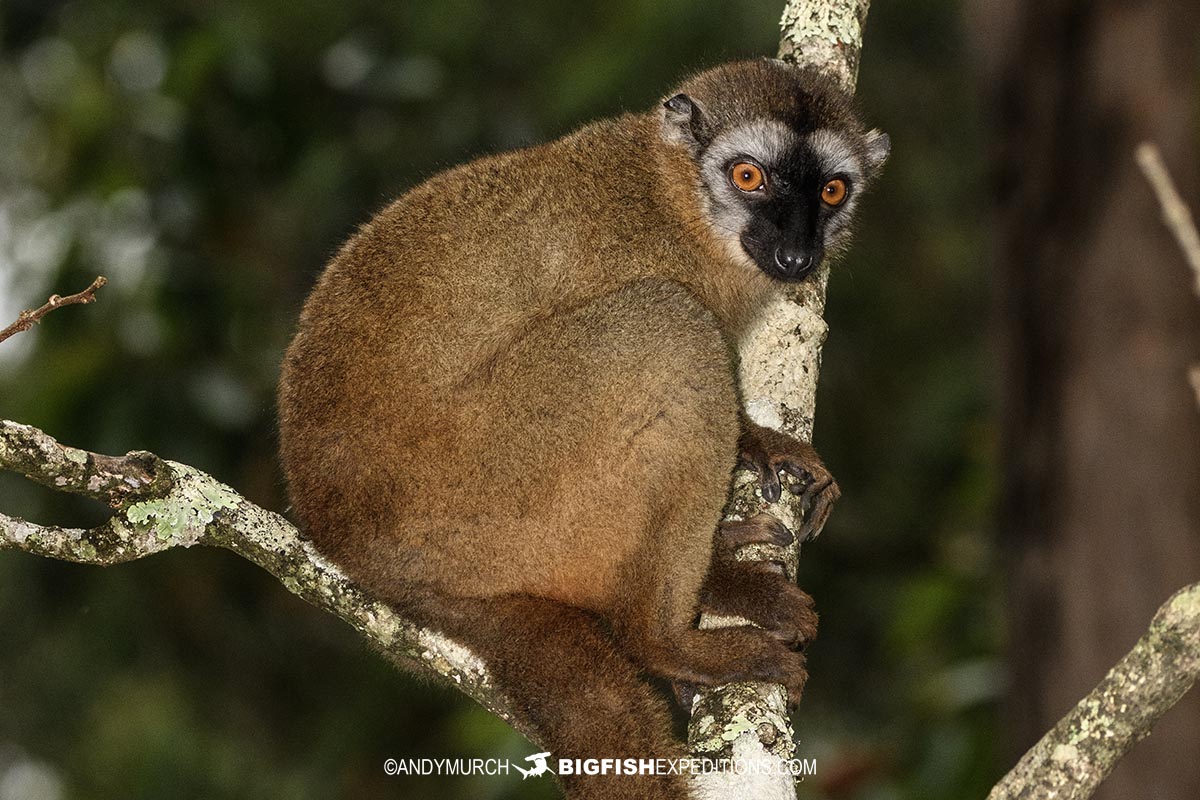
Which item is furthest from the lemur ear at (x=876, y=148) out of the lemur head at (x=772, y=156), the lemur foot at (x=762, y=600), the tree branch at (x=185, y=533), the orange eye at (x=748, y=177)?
the tree branch at (x=185, y=533)

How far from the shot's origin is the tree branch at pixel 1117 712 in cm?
311

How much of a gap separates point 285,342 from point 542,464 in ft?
12.5

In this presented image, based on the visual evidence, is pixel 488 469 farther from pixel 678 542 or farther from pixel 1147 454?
pixel 1147 454

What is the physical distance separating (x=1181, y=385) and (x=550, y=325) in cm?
365

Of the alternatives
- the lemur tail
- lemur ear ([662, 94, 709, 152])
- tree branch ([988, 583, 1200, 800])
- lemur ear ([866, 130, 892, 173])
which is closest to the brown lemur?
the lemur tail

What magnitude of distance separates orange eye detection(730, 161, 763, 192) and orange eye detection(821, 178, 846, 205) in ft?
0.93

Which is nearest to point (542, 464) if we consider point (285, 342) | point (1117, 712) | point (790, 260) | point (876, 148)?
point (790, 260)

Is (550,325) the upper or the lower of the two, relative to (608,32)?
lower

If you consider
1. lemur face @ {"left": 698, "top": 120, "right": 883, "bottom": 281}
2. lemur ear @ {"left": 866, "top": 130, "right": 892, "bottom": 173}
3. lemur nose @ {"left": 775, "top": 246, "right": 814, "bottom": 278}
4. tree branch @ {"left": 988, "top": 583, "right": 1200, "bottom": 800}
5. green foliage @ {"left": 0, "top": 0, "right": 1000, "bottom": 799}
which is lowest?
tree branch @ {"left": 988, "top": 583, "right": 1200, "bottom": 800}

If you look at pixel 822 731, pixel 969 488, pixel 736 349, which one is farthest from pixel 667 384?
pixel 822 731

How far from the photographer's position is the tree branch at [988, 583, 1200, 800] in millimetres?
3105

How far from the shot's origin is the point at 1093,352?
6.64 metres

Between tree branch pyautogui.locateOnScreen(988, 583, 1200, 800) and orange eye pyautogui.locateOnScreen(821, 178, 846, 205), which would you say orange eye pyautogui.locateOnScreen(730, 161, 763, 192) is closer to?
orange eye pyautogui.locateOnScreen(821, 178, 846, 205)

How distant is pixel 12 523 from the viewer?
3.69 meters
